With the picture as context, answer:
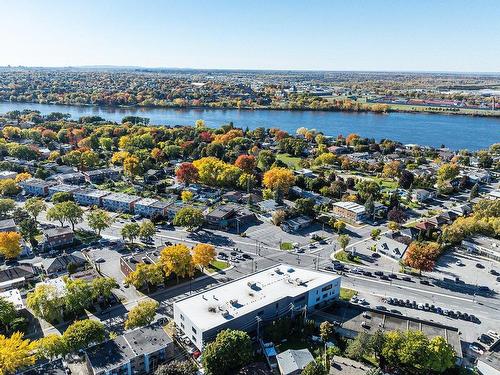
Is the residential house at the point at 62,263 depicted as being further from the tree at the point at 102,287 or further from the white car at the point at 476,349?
the white car at the point at 476,349

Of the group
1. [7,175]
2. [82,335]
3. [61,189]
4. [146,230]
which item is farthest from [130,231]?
[7,175]

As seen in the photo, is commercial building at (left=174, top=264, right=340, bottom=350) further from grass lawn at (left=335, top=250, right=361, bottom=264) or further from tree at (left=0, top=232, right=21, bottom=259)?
tree at (left=0, top=232, right=21, bottom=259)

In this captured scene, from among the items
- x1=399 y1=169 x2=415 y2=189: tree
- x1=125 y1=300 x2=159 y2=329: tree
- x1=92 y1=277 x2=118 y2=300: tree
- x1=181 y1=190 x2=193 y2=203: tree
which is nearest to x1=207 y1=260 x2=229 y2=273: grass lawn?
x1=92 y1=277 x2=118 y2=300: tree

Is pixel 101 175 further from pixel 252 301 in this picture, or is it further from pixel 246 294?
pixel 252 301

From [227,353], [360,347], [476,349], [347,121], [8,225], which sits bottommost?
[476,349]

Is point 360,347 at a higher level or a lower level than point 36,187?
lower

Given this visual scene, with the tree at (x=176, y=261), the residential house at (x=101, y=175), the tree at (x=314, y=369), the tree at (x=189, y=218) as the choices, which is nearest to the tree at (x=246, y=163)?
the residential house at (x=101, y=175)
